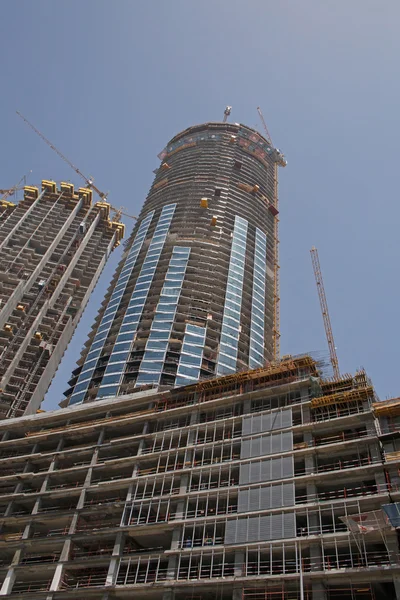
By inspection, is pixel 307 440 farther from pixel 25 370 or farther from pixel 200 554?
pixel 25 370

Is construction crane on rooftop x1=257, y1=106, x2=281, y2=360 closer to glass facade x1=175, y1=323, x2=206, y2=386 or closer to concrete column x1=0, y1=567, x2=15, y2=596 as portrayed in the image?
glass facade x1=175, y1=323, x2=206, y2=386

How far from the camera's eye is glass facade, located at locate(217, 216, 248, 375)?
3250 inches

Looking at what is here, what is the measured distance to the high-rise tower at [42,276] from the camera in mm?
98750

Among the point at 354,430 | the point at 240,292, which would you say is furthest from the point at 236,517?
the point at 240,292

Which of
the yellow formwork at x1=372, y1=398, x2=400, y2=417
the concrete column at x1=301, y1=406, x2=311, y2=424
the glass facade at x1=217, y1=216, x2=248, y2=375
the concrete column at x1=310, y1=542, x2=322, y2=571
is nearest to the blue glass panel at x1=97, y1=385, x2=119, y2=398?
the glass facade at x1=217, y1=216, x2=248, y2=375

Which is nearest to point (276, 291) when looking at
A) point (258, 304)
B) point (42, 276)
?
point (258, 304)

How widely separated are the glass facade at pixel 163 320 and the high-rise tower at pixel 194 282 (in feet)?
0.51

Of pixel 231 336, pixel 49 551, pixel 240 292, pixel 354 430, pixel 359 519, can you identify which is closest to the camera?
pixel 359 519

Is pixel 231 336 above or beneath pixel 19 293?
beneath

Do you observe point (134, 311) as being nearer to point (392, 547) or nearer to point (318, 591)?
point (318, 591)

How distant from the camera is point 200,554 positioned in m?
42.6

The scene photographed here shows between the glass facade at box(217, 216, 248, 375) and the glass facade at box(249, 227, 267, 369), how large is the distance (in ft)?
9.28

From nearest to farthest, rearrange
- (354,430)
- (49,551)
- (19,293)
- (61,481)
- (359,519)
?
(359,519) → (354,430) → (49,551) → (61,481) → (19,293)

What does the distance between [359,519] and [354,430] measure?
8982 mm
